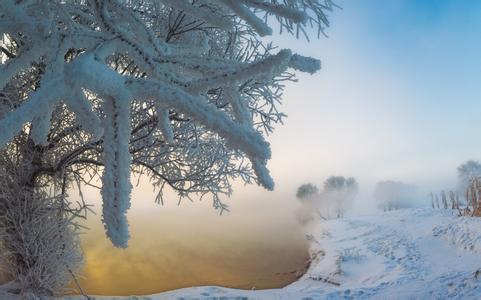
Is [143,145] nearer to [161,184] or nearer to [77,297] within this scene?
[161,184]

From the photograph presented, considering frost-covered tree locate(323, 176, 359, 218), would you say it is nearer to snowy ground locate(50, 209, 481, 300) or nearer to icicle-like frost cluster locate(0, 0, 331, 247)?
snowy ground locate(50, 209, 481, 300)

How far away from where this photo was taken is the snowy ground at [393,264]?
6903 millimetres

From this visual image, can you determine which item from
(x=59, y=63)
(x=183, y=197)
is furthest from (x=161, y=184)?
(x=59, y=63)

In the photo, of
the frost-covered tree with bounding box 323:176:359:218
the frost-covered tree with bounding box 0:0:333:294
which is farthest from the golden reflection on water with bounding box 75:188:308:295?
the frost-covered tree with bounding box 323:176:359:218

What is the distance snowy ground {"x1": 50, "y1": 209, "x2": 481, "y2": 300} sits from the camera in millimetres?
6903

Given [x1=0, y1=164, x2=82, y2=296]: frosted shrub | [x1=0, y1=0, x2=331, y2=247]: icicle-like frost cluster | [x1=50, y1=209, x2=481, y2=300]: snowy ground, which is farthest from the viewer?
[x1=50, y1=209, x2=481, y2=300]: snowy ground

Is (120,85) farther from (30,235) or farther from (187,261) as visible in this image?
(187,261)

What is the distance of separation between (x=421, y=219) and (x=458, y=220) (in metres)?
3.37

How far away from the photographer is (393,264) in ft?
34.4

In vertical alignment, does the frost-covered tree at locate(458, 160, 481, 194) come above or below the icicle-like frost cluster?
above

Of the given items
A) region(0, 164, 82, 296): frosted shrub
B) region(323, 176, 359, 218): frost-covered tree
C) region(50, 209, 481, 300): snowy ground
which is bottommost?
region(50, 209, 481, 300): snowy ground

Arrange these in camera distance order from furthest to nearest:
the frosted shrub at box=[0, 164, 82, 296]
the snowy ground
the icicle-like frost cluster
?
the snowy ground
the frosted shrub at box=[0, 164, 82, 296]
the icicle-like frost cluster

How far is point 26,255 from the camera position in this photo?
5.74 metres

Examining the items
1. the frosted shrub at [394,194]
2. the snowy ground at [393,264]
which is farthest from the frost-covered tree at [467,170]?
the snowy ground at [393,264]
